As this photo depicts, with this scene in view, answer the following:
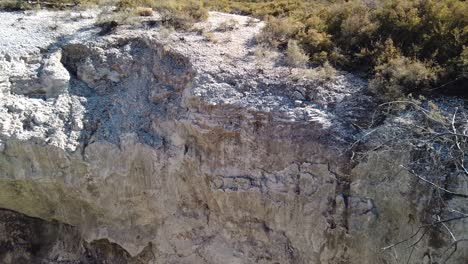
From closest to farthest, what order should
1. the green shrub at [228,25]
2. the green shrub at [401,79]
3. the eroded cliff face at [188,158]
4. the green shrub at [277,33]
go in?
the eroded cliff face at [188,158], the green shrub at [401,79], the green shrub at [277,33], the green shrub at [228,25]

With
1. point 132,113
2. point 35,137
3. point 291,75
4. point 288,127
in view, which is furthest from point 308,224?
point 35,137

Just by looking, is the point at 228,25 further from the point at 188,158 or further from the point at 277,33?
the point at 188,158

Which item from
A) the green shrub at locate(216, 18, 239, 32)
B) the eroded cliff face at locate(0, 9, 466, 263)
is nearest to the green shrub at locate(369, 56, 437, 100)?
the eroded cliff face at locate(0, 9, 466, 263)

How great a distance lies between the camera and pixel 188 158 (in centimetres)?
730

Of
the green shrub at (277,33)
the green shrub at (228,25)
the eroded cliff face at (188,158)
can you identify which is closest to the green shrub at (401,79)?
the eroded cliff face at (188,158)

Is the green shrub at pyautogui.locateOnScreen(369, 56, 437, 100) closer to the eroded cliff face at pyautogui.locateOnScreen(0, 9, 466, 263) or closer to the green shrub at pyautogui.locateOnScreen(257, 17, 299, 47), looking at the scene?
the eroded cliff face at pyautogui.locateOnScreen(0, 9, 466, 263)

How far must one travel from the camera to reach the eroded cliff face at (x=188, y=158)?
21.5ft

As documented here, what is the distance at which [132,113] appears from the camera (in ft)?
25.6

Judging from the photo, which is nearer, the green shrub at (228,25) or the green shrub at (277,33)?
the green shrub at (277,33)

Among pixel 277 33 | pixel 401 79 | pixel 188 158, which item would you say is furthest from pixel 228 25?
pixel 401 79

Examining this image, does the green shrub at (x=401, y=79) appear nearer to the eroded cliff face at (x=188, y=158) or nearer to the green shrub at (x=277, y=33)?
the eroded cliff face at (x=188, y=158)

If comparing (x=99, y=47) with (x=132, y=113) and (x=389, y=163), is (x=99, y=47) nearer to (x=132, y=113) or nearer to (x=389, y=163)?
(x=132, y=113)

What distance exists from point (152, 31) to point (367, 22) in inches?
143

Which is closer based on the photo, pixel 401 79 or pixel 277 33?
pixel 401 79
